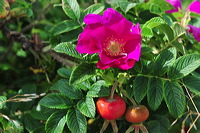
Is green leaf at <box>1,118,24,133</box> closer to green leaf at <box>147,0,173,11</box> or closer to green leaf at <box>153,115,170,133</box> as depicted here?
green leaf at <box>153,115,170,133</box>

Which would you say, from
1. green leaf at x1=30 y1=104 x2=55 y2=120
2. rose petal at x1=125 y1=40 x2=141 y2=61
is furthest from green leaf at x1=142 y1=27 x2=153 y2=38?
green leaf at x1=30 y1=104 x2=55 y2=120

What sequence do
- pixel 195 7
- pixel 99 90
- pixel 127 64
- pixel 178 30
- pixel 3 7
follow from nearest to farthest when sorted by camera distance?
pixel 127 64 → pixel 99 90 → pixel 178 30 → pixel 3 7 → pixel 195 7

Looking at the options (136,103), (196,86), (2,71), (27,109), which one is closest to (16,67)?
(2,71)

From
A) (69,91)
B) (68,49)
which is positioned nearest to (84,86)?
(69,91)

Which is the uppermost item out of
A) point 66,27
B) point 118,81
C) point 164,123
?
point 66,27

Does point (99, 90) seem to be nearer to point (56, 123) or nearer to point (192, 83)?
point (56, 123)

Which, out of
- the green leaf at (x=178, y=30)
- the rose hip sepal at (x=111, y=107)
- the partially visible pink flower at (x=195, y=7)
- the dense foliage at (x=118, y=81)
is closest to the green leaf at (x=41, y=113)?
the dense foliage at (x=118, y=81)

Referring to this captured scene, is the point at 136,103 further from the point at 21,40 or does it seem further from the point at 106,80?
the point at 21,40
